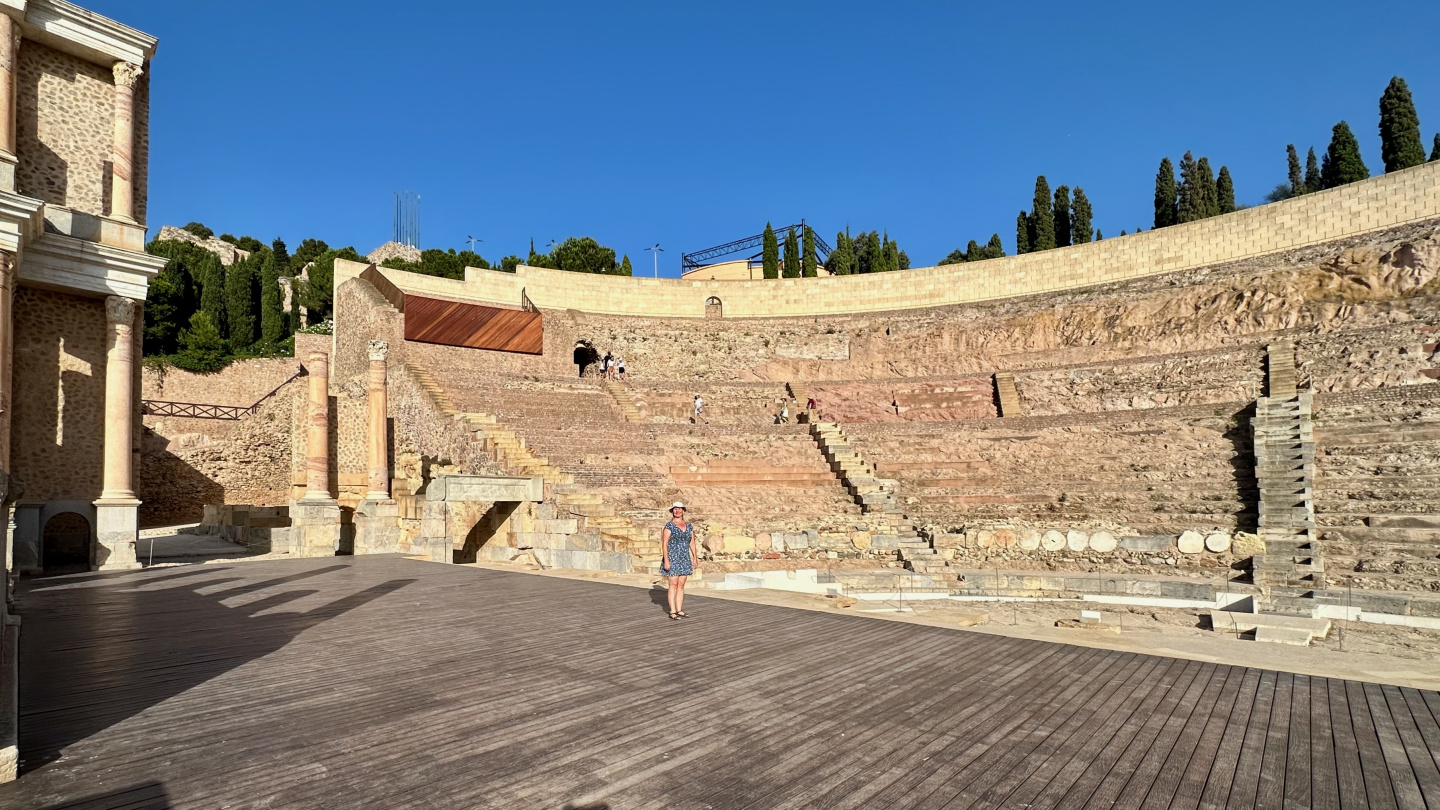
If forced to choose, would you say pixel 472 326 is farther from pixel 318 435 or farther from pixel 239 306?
pixel 239 306

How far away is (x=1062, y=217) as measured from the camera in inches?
1679

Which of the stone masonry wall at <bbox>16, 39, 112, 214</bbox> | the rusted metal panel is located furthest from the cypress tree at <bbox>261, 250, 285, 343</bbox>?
the stone masonry wall at <bbox>16, 39, 112, 214</bbox>

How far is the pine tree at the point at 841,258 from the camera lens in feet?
178

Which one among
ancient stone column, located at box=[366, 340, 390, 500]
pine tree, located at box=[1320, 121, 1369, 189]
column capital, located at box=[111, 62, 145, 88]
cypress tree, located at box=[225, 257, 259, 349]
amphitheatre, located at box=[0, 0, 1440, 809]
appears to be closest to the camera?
amphitheatre, located at box=[0, 0, 1440, 809]

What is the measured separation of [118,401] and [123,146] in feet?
15.8

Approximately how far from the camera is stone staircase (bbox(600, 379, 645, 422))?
25250 mm

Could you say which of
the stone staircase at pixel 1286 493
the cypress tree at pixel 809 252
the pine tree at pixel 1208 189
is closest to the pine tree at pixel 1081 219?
the pine tree at pixel 1208 189

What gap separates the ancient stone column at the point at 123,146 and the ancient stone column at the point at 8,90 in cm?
168

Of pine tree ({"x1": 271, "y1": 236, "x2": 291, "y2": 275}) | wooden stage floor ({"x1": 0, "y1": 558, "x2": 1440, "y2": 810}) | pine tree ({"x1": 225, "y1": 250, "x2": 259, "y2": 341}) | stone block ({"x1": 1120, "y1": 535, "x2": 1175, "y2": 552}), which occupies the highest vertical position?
pine tree ({"x1": 271, "y1": 236, "x2": 291, "y2": 275})

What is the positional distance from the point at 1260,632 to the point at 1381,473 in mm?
7644

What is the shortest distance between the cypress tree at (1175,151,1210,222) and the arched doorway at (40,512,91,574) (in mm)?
44113

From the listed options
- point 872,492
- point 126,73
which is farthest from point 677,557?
point 126,73

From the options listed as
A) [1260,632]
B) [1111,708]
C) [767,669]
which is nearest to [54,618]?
[767,669]

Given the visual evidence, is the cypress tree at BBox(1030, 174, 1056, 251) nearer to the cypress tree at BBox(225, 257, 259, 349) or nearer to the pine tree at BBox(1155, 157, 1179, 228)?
the pine tree at BBox(1155, 157, 1179, 228)
